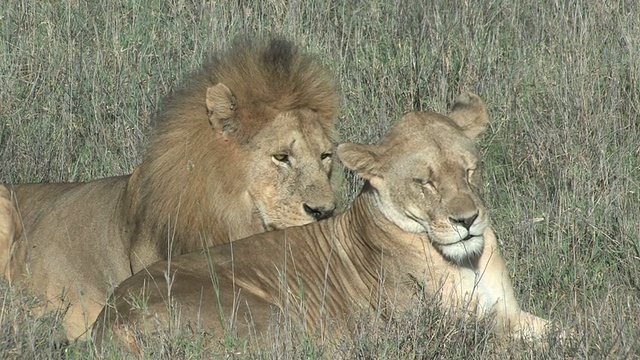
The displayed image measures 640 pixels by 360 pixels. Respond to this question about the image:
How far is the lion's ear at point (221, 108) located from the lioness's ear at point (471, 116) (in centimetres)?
82

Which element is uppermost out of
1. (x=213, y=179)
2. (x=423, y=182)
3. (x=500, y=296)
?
(x=423, y=182)

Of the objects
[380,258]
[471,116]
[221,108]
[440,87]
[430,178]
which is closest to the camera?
[430,178]

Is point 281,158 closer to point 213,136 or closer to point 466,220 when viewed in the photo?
point 213,136

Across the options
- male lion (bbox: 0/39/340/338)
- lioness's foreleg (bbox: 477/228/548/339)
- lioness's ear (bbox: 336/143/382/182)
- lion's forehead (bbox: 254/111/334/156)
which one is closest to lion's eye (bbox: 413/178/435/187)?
lioness's ear (bbox: 336/143/382/182)

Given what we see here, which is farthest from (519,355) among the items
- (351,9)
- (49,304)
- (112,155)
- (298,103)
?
(351,9)

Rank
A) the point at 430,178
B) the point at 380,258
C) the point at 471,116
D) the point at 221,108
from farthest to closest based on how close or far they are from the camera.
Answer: the point at 221,108 < the point at 471,116 < the point at 380,258 < the point at 430,178

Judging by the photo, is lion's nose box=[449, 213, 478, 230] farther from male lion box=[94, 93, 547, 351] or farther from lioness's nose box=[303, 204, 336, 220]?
lioness's nose box=[303, 204, 336, 220]

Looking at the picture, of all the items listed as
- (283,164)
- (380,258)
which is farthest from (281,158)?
(380,258)

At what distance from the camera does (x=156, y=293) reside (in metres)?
3.85

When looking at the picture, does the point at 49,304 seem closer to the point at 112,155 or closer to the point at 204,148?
the point at 204,148

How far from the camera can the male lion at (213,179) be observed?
14.8 feet

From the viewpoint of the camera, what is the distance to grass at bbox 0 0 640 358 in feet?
16.3

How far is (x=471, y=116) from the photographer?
4445 mm

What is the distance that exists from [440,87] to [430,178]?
229 centimetres
